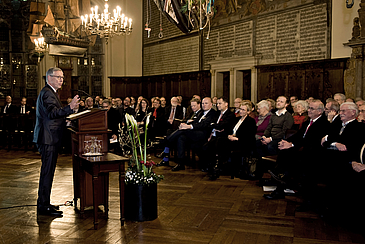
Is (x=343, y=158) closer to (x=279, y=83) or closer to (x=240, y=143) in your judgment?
(x=240, y=143)

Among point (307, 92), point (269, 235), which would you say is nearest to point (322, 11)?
point (307, 92)

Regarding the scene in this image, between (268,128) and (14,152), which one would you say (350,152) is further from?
(14,152)

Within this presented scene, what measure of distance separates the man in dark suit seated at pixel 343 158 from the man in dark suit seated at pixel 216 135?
84.9 inches

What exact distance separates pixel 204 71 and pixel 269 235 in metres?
11.1

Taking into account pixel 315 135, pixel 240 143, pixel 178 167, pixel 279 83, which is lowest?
pixel 178 167

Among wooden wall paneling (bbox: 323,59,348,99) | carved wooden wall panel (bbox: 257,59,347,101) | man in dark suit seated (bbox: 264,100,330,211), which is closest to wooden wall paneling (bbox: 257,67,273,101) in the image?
carved wooden wall panel (bbox: 257,59,347,101)

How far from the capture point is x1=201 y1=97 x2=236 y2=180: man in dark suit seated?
20.7 feet

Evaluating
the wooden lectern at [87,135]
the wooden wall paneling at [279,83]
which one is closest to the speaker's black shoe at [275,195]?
the wooden lectern at [87,135]

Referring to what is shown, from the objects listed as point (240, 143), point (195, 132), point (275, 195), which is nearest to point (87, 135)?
point (275, 195)

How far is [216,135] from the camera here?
269 inches

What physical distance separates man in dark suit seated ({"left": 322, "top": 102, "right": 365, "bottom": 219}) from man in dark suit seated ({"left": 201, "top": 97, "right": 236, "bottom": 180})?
2.16 metres

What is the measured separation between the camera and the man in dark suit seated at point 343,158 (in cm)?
388

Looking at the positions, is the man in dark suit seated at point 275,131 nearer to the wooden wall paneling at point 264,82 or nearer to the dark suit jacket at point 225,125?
the dark suit jacket at point 225,125

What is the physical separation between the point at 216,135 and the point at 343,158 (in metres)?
2.95
